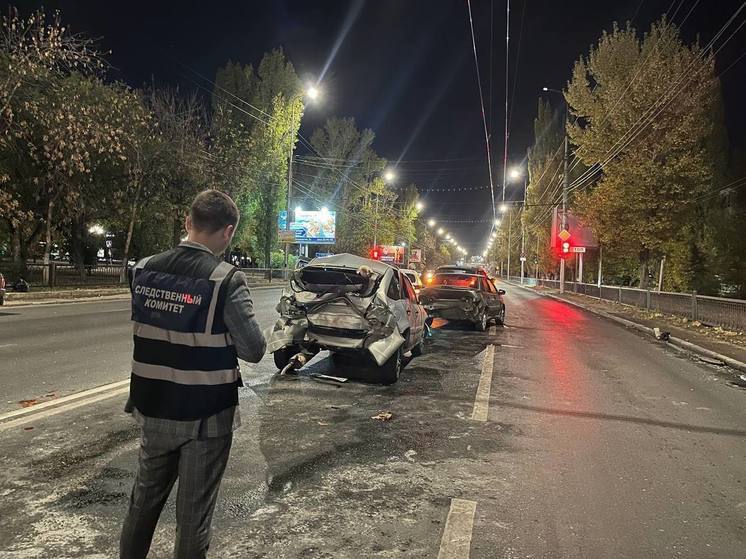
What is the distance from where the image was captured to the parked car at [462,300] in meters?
14.3

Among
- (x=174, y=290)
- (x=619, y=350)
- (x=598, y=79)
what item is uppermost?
(x=598, y=79)

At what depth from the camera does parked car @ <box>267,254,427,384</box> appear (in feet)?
24.9

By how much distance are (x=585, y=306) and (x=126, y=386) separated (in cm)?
2459

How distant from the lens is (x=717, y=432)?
610 cm

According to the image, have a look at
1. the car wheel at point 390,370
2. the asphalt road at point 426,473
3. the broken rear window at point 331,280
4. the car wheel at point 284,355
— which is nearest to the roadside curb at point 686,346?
the asphalt road at point 426,473

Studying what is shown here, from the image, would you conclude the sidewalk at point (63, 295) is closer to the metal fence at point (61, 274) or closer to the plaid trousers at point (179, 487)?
the metal fence at point (61, 274)

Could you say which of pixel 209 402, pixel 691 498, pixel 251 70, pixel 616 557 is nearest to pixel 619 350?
pixel 691 498

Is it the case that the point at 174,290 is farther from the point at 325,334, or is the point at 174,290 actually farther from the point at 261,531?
the point at 325,334

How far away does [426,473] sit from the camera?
448 cm

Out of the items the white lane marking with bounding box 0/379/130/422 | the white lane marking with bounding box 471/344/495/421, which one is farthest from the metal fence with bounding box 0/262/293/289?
the white lane marking with bounding box 471/344/495/421

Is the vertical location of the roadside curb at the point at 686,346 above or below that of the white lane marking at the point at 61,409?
below

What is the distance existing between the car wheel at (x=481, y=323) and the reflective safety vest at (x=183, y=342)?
12.7 m

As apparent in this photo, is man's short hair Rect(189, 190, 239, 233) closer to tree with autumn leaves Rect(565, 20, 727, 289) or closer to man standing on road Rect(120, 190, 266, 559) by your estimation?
man standing on road Rect(120, 190, 266, 559)

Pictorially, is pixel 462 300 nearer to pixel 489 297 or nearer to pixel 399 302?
pixel 489 297
